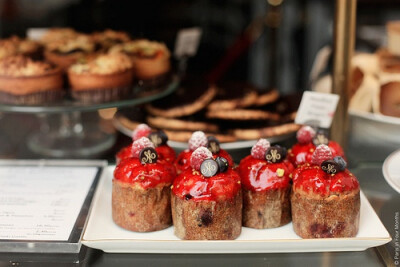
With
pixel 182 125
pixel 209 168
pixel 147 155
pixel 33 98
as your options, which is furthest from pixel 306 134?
pixel 33 98

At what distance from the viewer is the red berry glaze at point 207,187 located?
5.08 feet

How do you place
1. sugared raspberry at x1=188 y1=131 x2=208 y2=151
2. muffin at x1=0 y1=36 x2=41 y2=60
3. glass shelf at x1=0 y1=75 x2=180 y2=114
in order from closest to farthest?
1. sugared raspberry at x1=188 y1=131 x2=208 y2=151
2. glass shelf at x1=0 y1=75 x2=180 y2=114
3. muffin at x1=0 y1=36 x2=41 y2=60

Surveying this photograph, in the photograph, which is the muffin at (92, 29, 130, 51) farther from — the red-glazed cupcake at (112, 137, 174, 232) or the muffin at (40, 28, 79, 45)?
the red-glazed cupcake at (112, 137, 174, 232)

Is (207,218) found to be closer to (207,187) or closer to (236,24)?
(207,187)

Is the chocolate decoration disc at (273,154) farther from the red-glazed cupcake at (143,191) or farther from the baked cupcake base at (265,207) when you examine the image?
the red-glazed cupcake at (143,191)

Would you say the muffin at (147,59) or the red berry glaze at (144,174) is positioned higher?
the muffin at (147,59)

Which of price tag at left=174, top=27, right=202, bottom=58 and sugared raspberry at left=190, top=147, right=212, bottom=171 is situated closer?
sugared raspberry at left=190, top=147, right=212, bottom=171

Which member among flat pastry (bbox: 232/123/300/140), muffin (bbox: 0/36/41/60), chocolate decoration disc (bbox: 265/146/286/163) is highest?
muffin (bbox: 0/36/41/60)

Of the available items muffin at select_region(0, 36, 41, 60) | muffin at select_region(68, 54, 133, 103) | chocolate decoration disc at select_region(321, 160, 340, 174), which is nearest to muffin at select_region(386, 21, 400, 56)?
muffin at select_region(68, 54, 133, 103)

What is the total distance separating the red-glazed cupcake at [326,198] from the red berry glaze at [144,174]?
395 millimetres

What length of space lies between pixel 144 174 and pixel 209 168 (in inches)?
A: 8.3

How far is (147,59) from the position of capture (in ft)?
8.75

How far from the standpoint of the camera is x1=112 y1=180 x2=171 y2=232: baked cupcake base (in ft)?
5.41

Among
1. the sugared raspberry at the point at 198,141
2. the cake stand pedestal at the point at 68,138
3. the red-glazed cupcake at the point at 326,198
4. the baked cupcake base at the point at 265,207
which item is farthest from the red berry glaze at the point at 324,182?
the cake stand pedestal at the point at 68,138
